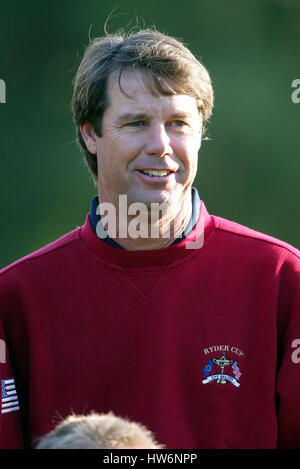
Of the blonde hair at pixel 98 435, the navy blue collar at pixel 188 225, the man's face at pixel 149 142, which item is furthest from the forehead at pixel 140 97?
the blonde hair at pixel 98 435

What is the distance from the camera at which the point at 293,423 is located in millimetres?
2502

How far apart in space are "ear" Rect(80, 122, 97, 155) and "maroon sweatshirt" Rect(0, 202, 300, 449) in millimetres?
366

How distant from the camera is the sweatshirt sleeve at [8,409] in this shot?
248 centimetres

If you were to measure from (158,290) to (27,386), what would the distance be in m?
0.48

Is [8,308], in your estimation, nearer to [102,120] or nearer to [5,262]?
[102,120]

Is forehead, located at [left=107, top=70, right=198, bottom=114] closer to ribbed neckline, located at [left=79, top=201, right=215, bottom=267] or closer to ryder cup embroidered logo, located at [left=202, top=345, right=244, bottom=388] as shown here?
ribbed neckline, located at [left=79, top=201, right=215, bottom=267]

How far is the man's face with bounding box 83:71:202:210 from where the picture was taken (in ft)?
8.82

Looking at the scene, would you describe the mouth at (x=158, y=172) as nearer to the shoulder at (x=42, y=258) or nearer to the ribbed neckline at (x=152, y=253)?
the ribbed neckline at (x=152, y=253)

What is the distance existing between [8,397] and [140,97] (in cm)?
96

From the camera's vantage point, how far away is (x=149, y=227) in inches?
108

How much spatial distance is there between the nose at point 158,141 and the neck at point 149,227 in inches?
6.7

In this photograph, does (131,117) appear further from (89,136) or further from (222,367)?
(222,367)
